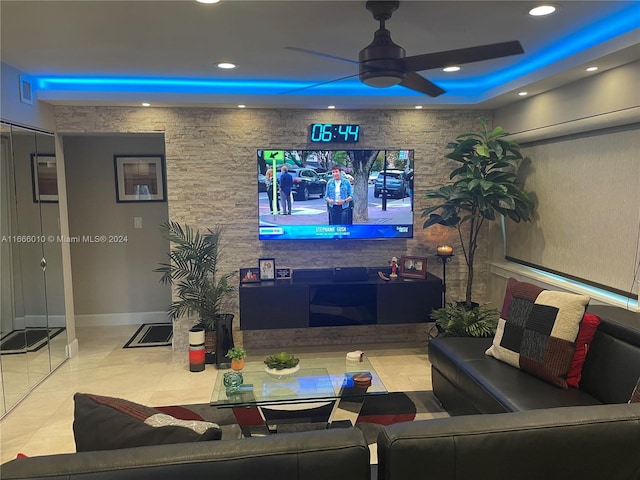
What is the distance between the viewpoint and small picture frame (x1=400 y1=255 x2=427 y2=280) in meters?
4.39

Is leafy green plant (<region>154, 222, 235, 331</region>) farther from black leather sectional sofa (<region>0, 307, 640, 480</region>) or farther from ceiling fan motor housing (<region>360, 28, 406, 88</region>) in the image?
black leather sectional sofa (<region>0, 307, 640, 480</region>)

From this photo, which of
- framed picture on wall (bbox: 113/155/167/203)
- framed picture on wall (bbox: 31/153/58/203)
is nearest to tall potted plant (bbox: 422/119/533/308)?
framed picture on wall (bbox: 113/155/167/203)

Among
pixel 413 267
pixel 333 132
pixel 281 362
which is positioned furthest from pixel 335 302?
pixel 333 132

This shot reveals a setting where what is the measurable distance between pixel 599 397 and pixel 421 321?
195 cm

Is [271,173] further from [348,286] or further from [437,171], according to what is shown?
[437,171]

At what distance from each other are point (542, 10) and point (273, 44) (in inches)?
61.7

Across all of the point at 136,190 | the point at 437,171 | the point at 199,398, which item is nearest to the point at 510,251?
the point at 437,171

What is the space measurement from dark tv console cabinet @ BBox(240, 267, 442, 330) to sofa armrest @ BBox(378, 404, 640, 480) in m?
2.86

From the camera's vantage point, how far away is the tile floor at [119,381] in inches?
117

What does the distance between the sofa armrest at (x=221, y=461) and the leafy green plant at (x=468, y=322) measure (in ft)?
8.92

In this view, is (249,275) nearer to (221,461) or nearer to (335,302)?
(335,302)

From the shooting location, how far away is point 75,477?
43.0 inches

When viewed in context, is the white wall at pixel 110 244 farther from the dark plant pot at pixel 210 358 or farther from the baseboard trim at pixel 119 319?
the dark plant pot at pixel 210 358

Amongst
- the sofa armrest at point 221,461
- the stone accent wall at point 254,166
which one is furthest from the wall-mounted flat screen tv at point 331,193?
the sofa armrest at point 221,461
